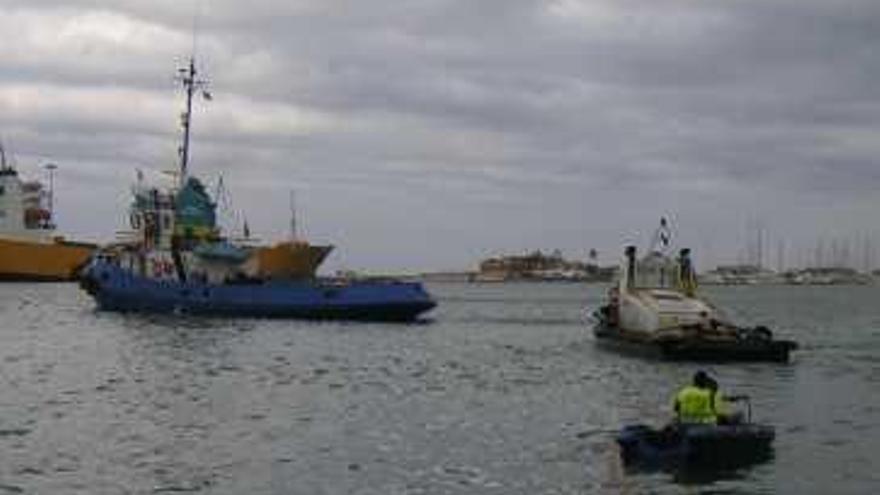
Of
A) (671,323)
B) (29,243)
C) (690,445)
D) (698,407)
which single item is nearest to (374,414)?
(698,407)

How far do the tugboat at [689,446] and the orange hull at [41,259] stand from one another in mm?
150156

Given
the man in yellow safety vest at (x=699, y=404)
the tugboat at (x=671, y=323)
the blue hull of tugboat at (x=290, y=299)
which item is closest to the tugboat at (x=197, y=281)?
the blue hull of tugboat at (x=290, y=299)

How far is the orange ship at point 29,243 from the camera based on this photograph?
571 feet

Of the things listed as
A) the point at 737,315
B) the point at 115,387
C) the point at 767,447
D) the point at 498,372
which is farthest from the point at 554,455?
the point at 737,315

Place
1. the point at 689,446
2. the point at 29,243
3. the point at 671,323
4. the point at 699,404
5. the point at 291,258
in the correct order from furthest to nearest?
the point at 29,243, the point at 291,258, the point at 671,323, the point at 699,404, the point at 689,446

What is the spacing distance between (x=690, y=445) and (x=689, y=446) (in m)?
0.03

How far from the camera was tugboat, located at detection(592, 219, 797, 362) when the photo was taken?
2395 inches

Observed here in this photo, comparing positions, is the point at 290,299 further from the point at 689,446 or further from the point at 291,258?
the point at 689,446

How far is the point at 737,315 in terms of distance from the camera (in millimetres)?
135625

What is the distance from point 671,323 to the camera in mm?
63312

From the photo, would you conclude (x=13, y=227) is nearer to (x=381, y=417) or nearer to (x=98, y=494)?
(x=381, y=417)

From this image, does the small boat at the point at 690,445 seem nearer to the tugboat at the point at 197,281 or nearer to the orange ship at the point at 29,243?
the tugboat at the point at 197,281

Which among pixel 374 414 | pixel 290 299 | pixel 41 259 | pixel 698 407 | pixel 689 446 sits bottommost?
pixel 374 414

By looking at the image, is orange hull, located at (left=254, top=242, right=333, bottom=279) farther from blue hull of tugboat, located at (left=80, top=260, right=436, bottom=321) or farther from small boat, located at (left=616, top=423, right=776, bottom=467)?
small boat, located at (left=616, top=423, right=776, bottom=467)
